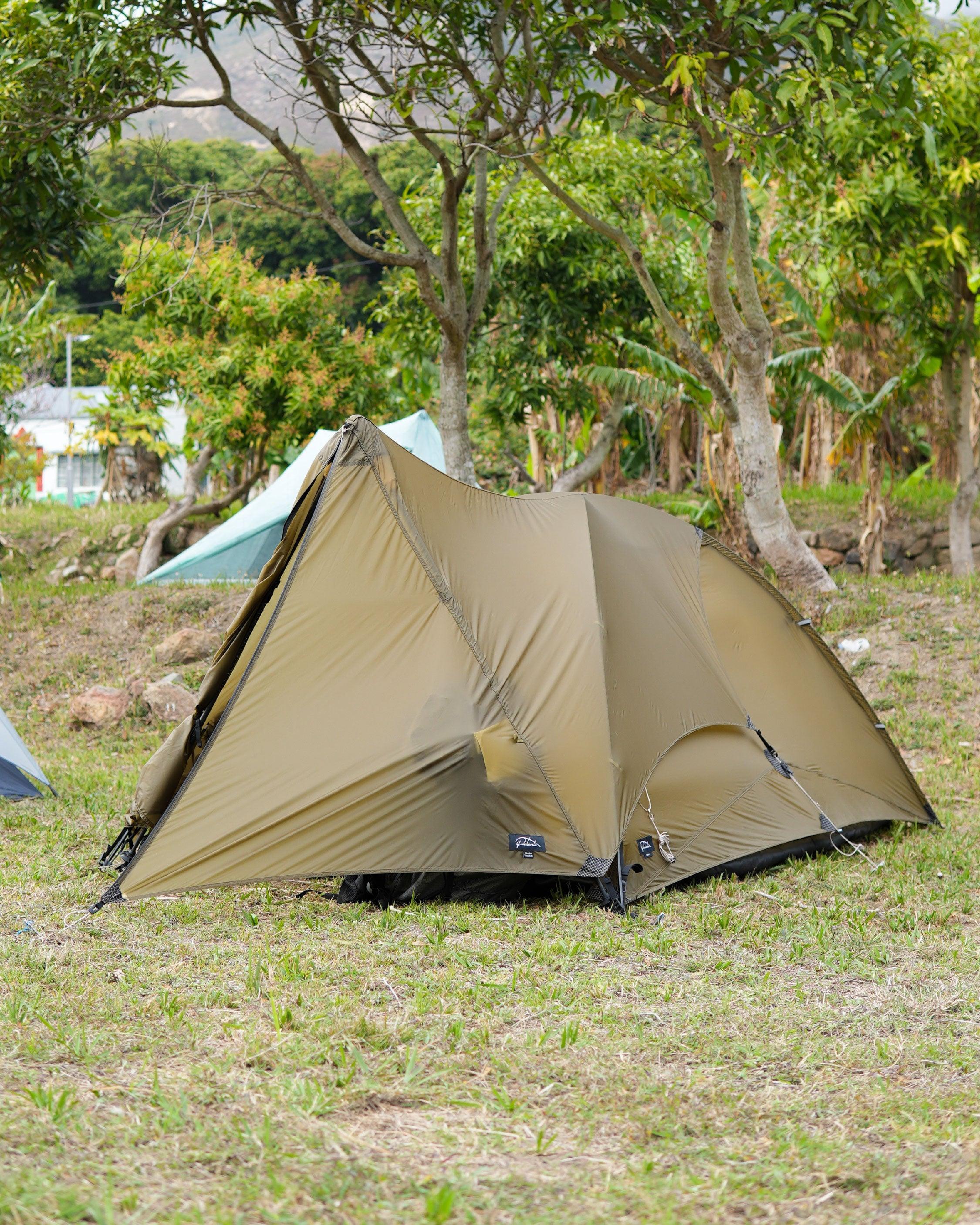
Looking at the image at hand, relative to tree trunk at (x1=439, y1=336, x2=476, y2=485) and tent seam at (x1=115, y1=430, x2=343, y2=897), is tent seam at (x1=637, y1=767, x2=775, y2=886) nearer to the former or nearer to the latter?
tent seam at (x1=115, y1=430, x2=343, y2=897)

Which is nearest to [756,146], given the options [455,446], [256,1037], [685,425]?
[455,446]

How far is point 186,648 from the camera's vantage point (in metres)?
10.0

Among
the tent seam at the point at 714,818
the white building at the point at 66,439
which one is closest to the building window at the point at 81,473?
the white building at the point at 66,439

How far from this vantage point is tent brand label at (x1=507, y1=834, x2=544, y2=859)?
478cm

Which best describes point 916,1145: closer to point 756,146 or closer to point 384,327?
point 756,146

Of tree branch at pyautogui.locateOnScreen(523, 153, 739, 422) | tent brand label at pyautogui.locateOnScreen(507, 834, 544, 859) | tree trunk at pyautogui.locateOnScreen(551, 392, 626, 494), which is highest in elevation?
tree branch at pyautogui.locateOnScreen(523, 153, 739, 422)

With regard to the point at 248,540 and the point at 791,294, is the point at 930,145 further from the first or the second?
the point at 248,540

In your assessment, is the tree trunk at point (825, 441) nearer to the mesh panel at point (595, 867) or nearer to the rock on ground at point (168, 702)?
the rock on ground at point (168, 702)

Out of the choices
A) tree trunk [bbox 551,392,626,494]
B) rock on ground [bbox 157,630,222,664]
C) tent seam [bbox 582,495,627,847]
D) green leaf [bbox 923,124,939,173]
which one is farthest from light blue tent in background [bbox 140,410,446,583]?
tent seam [bbox 582,495,627,847]

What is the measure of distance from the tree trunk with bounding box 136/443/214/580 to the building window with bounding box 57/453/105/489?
20.0 m

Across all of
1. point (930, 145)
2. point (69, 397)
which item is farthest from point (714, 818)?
point (69, 397)

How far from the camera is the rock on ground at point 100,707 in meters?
8.91

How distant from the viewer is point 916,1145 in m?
2.79

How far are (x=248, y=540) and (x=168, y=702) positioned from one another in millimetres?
3717
